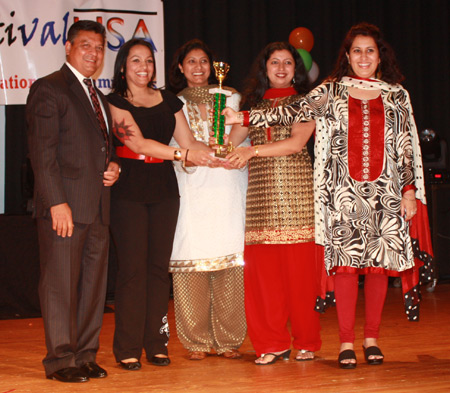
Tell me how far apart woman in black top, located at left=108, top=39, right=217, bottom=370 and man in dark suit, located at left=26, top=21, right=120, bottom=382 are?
4.6 inches

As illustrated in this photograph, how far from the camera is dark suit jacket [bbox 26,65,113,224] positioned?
2885 mm

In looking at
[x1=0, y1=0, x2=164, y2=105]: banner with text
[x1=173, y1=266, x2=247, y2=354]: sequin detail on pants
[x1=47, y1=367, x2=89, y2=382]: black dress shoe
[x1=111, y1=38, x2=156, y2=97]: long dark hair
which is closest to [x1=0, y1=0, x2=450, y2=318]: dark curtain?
[x1=0, y1=0, x2=164, y2=105]: banner with text

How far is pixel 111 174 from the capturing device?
3.06 meters

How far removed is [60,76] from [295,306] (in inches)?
59.1

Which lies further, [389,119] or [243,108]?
[243,108]

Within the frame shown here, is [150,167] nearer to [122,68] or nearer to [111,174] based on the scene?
[111,174]

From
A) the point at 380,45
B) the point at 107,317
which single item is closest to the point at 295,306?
the point at 380,45

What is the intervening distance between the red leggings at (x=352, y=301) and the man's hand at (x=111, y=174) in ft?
3.59

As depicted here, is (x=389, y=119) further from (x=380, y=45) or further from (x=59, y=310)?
(x=59, y=310)

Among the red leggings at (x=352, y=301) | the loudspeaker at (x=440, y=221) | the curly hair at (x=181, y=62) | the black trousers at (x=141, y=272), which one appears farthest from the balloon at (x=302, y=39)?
the red leggings at (x=352, y=301)

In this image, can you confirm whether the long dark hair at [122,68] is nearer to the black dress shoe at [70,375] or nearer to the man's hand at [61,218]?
the man's hand at [61,218]

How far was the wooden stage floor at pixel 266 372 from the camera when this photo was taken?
2.79 meters

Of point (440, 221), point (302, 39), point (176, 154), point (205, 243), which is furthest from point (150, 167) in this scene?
point (440, 221)

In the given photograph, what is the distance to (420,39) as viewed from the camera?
656 centimetres
